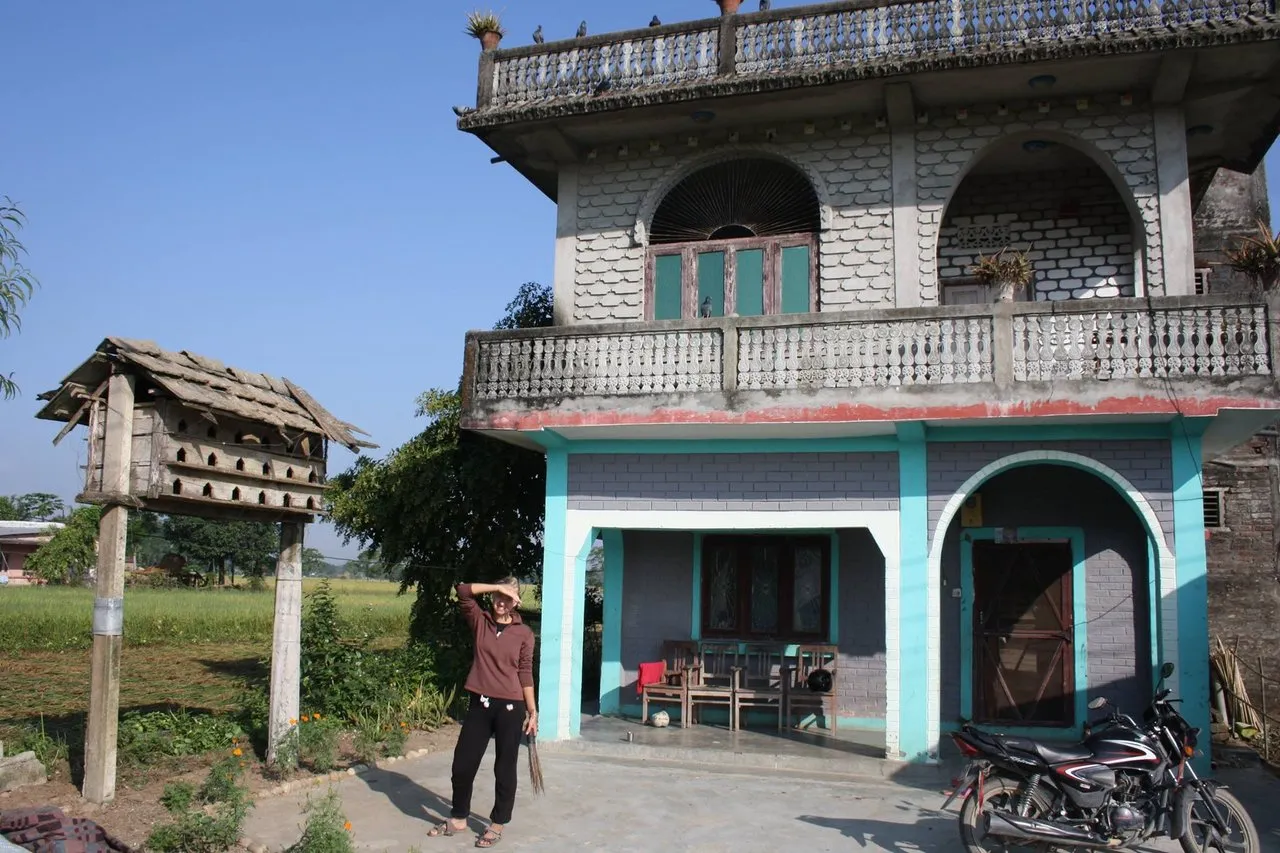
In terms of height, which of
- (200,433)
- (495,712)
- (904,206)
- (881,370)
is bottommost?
(495,712)

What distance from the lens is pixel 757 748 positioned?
1058 centimetres

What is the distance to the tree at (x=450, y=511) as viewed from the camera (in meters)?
13.6

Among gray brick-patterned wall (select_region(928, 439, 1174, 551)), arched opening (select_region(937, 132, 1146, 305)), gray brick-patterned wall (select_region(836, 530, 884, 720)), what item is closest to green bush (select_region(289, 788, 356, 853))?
gray brick-patterned wall (select_region(928, 439, 1174, 551))

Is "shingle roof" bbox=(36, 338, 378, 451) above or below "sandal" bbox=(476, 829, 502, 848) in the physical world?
above

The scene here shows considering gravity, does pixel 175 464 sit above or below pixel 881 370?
below

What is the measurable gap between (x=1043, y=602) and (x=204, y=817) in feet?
28.4

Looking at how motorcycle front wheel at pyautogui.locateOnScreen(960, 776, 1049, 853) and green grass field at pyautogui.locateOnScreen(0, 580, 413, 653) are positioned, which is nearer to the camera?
motorcycle front wheel at pyautogui.locateOnScreen(960, 776, 1049, 853)

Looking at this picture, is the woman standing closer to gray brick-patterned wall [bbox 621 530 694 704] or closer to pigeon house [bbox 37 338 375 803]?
pigeon house [bbox 37 338 375 803]

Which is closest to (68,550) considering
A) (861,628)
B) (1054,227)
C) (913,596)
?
(861,628)

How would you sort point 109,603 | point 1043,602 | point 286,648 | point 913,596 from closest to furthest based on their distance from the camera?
point 109,603 → point 286,648 → point 913,596 → point 1043,602

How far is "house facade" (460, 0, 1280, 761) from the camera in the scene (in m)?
9.92

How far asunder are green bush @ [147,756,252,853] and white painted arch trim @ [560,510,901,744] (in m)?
4.09

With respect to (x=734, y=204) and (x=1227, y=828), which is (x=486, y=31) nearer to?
(x=734, y=204)

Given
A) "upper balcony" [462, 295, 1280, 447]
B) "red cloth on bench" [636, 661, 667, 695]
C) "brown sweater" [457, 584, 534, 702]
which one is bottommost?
"red cloth on bench" [636, 661, 667, 695]
